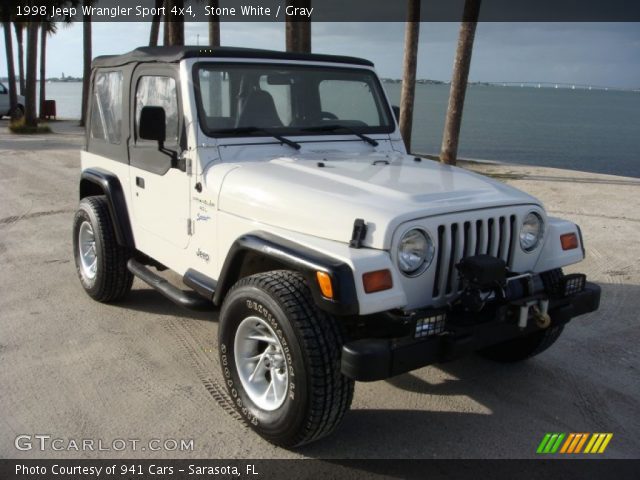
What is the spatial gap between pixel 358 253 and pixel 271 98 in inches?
72.5

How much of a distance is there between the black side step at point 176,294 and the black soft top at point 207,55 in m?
1.55

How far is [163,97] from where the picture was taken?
4.36 m

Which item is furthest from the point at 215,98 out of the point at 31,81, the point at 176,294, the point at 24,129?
the point at 31,81

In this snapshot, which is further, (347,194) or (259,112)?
(259,112)

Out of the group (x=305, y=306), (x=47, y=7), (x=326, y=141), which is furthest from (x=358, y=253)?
(x=47, y=7)

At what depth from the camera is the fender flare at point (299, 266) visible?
2822 mm

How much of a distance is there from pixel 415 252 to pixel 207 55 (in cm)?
207

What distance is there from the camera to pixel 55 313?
5137 mm

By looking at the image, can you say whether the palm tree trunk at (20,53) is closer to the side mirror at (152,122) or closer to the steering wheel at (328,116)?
the steering wheel at (328,116)

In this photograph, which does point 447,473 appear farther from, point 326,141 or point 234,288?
point 326,141

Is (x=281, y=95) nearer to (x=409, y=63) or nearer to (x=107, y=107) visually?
(x=107, y=107)

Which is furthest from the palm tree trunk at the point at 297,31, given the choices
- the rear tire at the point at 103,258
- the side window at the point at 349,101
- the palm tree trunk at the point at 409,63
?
the rear tire at the point at 103,258

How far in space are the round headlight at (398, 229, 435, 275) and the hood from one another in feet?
0.35

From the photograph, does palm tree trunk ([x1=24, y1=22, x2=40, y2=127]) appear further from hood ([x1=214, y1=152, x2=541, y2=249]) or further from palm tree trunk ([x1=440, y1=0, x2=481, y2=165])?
hood ([x1=214, y1=152, x2=541, y2=249])
